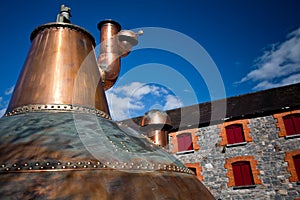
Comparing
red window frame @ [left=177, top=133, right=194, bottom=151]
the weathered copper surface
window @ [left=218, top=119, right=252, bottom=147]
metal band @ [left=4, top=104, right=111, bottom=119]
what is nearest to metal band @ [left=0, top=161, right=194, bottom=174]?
the weathered copper surface

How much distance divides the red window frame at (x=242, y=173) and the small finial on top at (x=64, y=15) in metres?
13.3

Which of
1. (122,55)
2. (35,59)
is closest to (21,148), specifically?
(35,59)

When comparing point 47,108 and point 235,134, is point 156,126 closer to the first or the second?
point 47,108

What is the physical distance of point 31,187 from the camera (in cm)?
141

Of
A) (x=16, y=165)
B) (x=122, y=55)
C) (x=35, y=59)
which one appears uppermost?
(x=122, y=55)

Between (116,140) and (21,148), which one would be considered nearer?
(21,148)

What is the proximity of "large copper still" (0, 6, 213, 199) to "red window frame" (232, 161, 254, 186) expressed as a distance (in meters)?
12.9

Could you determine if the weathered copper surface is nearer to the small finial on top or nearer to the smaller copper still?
the small finial on top

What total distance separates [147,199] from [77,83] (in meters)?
1.72

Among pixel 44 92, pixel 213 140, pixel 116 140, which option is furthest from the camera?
pixel 213 140

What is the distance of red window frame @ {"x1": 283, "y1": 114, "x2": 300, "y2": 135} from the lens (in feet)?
44.1

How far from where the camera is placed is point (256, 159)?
44.4 feet

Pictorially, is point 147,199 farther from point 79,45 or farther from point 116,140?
point 79,45

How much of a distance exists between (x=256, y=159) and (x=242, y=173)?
1.17 m
